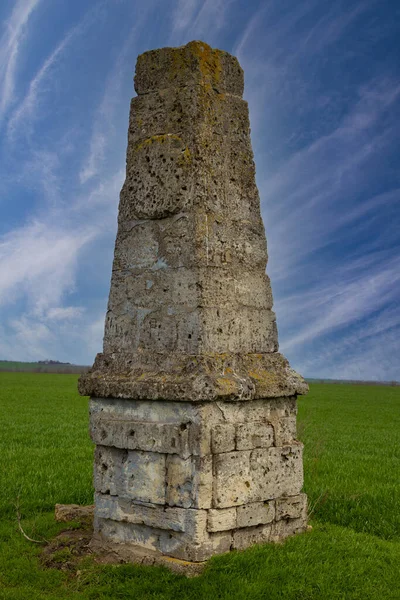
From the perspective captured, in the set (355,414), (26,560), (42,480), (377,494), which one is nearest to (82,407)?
(355,414)

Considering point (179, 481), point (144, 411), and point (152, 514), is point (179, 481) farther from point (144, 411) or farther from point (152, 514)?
point (144, 411)

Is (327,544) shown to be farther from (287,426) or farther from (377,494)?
(377,494)

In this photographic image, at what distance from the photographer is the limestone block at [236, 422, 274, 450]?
→ 19.6 ft

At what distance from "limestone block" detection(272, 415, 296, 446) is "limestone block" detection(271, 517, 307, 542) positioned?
79 centimetres

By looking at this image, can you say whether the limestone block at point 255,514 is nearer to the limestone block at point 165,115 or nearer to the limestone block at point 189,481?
the limestone block at point 189,481

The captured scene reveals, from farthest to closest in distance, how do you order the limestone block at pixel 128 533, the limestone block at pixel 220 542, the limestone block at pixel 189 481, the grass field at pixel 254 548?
the limestone block at pixel 128 533 < the limestone block at pixel 220 542 < the limestone block at pixel 189 481 < the grass field at pixel 254 548

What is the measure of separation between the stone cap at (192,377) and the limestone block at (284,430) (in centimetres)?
27

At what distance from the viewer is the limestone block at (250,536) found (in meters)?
5.95

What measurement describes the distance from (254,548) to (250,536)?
15cm

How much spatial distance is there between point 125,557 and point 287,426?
6.62ft

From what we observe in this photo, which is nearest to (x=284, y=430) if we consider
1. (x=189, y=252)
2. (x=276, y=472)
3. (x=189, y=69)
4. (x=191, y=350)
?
(x=276, y=472)

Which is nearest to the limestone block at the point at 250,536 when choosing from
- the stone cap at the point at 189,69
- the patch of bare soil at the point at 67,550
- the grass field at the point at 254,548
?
the grass field at the point at 254,548

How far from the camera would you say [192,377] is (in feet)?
18.9

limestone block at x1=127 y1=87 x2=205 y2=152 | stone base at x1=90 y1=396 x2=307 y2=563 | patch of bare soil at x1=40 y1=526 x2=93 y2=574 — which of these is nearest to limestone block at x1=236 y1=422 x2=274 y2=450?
stone base at x1=90 y1=396 x2=307 y2=563
